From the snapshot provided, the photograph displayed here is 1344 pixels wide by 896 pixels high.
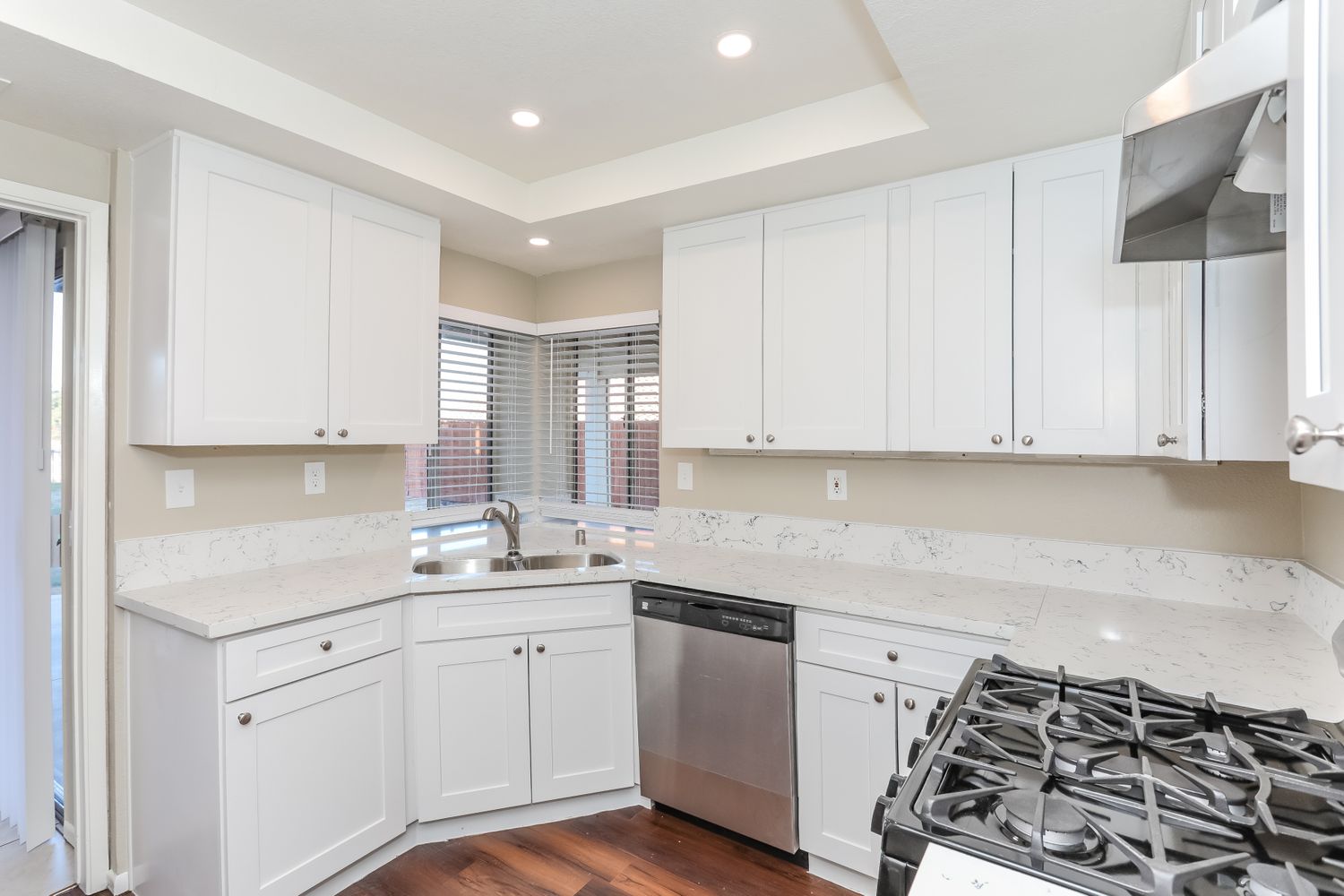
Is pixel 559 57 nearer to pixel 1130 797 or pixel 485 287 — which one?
pixel 485 287

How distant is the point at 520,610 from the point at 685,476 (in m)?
1.07

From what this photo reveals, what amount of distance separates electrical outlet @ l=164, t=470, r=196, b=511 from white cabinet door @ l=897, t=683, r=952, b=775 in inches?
94.1

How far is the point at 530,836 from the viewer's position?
2406 millimetres

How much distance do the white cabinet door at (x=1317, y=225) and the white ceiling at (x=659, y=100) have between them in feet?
3.22

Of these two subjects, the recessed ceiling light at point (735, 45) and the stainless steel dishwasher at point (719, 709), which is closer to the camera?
the recessed ceiling light at point (735, 45)

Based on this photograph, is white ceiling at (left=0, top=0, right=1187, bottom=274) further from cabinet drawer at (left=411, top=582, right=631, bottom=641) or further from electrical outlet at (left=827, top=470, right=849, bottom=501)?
cabinet drawer at (left=411, top=582, right=631, bottom=641)

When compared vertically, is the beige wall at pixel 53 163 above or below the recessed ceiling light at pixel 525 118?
below

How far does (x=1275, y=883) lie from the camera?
2.24 feet

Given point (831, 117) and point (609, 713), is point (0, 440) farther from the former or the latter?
point (831, 117)

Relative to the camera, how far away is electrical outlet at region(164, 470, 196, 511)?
2.24 meters

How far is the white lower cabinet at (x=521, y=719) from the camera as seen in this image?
2.34 meters

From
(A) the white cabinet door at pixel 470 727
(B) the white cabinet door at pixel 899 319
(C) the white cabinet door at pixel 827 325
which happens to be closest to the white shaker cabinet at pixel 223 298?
(A) the white cabinet door at pixel 470 727

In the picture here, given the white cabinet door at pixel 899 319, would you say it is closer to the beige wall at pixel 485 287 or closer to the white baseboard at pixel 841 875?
the white baseboard at pixel 841 875

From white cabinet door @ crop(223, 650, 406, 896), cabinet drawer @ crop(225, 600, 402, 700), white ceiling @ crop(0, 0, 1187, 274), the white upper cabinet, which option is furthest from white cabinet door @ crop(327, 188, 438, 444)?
white cabinet door @ crop(223, 650, 406, 896)
